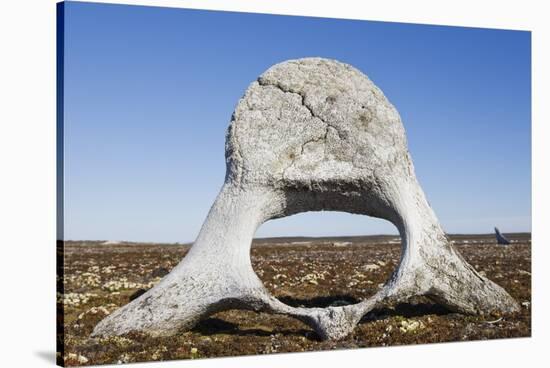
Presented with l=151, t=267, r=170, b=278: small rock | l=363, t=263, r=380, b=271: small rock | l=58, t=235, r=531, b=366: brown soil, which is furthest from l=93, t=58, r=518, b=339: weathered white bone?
l=151, t=267, r=170, b=278: small rock

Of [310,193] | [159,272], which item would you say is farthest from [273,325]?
[159,272]

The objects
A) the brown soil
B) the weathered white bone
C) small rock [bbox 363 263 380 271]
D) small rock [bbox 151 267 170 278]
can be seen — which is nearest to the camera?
the brown soil

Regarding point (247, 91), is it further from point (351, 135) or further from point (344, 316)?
point (344, 316)

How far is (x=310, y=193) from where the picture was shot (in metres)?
13.7

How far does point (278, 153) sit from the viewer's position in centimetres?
1336

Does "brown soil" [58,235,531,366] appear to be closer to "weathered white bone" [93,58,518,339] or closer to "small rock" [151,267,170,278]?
"weathered white bone" [93,58,518,339]

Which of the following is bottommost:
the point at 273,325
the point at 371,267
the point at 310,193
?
the point at 273,325

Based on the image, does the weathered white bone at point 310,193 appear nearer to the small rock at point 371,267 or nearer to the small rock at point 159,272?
the small rock at point 371,267

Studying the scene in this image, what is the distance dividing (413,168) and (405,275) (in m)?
2.13

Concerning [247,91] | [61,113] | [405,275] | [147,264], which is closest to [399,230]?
[405,275]

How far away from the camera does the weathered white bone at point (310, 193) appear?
12.7m

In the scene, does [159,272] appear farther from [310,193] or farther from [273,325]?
[310,193]

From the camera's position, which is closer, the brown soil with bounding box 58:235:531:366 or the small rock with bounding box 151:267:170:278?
the brown soil with bounding box 58:235:531:366

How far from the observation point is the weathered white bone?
12.7 meters
